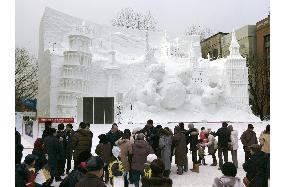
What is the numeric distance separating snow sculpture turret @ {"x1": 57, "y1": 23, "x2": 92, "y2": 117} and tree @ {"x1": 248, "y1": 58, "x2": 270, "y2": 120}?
65.6 ft

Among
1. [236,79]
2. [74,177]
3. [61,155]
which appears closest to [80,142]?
[61,155]

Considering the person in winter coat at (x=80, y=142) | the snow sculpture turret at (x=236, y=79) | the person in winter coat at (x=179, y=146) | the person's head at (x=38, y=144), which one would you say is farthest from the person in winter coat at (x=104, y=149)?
the snow sculpture turret at (x=236, y=79)

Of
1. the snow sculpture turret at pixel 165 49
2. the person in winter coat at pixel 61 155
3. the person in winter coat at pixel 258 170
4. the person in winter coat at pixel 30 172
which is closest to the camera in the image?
the person in winter coat at pixel 30 172

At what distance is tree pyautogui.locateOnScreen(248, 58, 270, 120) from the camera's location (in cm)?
4419

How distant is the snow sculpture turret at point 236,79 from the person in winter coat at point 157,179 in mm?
37443

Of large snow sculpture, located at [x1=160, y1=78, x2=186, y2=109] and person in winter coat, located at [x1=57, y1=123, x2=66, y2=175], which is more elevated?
large snow sculpture, located at [x1=160, y1=78, x2=186, y2=109]

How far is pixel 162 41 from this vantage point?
47875mm

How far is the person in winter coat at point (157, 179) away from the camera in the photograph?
537 cm

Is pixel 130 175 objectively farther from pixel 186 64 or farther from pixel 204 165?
pixel 186 64

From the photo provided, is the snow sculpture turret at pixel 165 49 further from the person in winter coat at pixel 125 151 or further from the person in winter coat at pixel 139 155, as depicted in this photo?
the person in winter coat at pixel 139 155

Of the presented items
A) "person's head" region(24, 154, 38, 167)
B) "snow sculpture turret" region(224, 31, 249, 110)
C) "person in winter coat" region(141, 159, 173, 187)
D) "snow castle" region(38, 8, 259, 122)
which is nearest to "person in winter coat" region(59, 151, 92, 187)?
"person in winter coat" region(141, 159, 173, 187)

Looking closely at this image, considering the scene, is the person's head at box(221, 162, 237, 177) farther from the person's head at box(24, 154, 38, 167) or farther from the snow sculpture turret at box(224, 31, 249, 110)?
the snow sculpture turret at box(224, 31, 249, 110)
